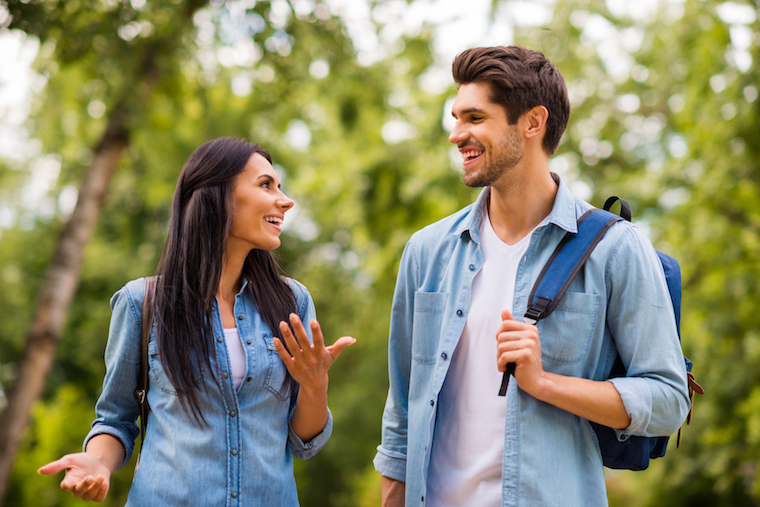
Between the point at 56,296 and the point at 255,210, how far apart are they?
5.23m

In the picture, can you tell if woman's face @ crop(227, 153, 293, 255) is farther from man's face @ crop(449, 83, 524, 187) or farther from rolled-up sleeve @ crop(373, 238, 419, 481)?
man's face @ crop(449, 83, 524, 187)

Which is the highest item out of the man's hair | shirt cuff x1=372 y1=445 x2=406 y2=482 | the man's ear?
the man's hair

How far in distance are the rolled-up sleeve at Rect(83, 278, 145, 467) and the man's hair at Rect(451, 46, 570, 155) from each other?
1.38m

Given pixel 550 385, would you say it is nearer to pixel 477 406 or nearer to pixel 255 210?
pixel 477 406

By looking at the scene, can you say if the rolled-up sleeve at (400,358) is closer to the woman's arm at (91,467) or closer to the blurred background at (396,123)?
the woman's arm at (91,467)

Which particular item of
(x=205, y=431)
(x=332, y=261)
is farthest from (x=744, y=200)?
(x=332, y=261)

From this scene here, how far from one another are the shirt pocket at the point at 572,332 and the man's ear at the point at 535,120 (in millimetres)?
578

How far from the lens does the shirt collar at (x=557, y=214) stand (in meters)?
2.29

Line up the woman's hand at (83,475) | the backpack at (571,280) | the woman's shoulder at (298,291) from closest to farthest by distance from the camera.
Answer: the woman's hand at (83,475) < the backpack at (571,280) < the woman's shoulder at (298,291)

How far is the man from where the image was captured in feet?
6.72

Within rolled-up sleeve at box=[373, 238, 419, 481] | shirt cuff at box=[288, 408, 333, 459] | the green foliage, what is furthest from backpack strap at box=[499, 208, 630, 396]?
the green foliage

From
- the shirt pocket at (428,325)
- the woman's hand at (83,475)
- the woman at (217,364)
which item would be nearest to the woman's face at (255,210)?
the woman at (217,364)

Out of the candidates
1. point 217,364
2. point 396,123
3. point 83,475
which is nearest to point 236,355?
point 217,364

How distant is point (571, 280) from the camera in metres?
2.16
